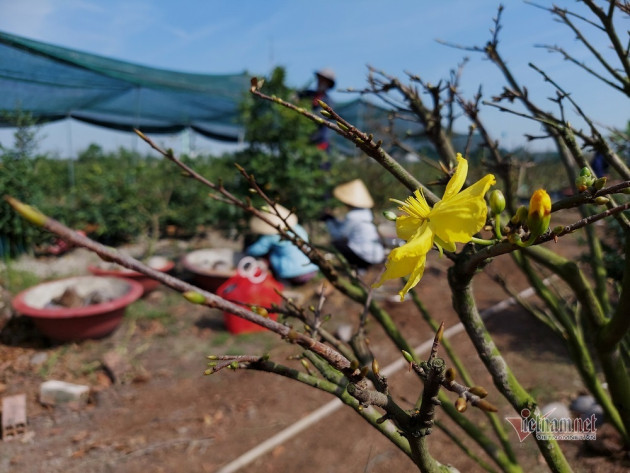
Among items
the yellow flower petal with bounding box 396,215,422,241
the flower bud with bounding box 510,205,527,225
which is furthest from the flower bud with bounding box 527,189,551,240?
the yellow flower petal with bounding box 396,215,422,241

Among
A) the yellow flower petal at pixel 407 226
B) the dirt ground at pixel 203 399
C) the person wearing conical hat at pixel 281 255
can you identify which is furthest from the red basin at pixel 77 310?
the yellow flower petal at pixel 407 226

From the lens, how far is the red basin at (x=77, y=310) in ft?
10.3

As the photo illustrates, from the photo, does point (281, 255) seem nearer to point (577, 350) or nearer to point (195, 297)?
point (577, 350)

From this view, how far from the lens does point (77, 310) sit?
3195 mm

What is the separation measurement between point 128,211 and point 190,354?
148 inches

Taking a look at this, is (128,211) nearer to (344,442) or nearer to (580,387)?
(344,442)

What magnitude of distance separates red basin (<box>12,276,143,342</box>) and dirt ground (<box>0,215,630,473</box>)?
0.14 m

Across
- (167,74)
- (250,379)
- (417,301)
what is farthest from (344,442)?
(167,74)

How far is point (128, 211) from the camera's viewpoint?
634cm

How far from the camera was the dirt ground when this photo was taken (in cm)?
210

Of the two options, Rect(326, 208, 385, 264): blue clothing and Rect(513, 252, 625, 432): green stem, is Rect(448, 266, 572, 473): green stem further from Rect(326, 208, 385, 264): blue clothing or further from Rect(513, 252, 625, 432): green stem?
Rect(326, 208, 385, 264): blue clothing

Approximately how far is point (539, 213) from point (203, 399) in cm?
269

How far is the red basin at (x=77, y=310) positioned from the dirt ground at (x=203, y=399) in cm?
14

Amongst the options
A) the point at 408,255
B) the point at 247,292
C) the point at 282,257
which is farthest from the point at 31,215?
the point at 282,257
